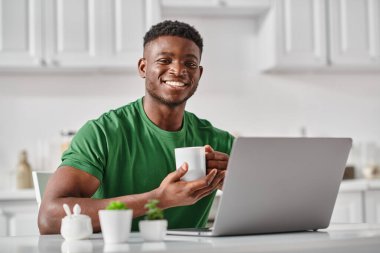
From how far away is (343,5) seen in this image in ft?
13.8

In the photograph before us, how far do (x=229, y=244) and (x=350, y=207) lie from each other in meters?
2.81

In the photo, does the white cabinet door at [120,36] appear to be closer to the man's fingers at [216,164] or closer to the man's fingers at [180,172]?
the man's fingers at [216,164]

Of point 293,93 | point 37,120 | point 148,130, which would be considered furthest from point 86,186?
point 293,93

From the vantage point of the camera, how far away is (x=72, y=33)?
3807 mm

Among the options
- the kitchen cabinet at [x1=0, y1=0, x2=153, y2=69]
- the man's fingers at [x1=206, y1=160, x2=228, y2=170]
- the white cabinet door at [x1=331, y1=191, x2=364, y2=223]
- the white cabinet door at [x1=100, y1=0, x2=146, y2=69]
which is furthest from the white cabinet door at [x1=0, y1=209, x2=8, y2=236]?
the man's fingers at [x1=206, y1=160, x2=228, y2=170]

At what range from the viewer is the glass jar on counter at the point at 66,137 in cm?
397

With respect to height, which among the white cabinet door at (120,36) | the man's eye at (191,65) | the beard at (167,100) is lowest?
the beard at (167,100)

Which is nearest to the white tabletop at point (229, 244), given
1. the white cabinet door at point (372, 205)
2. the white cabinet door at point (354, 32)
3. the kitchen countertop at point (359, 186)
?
the kitchen countertop at point (359, 186)

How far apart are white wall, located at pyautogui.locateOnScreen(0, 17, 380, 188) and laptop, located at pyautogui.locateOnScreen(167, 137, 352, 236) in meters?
2.75

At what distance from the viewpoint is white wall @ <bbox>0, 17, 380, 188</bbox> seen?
4.08m

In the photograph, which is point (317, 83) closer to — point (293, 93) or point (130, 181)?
point (293, 93)

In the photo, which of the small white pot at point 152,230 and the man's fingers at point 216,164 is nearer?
the small white pot at point 152,230

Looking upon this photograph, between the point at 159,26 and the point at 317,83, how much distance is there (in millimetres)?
2605

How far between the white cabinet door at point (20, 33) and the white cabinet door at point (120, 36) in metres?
0.38
